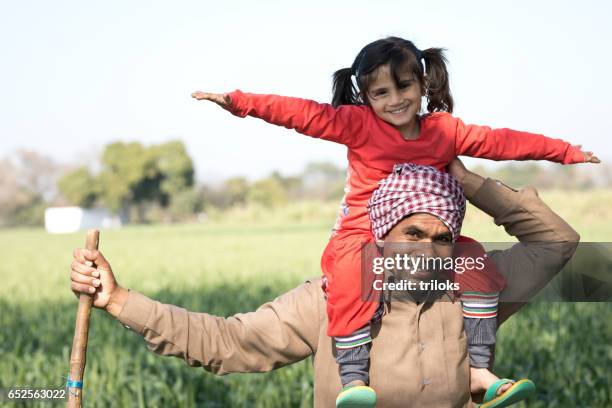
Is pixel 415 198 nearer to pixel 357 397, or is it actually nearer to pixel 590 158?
pixel 357 397

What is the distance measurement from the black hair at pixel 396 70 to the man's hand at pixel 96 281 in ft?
3.19

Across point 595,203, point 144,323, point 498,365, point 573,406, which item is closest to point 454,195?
point 144,323

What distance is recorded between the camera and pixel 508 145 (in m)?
2.85

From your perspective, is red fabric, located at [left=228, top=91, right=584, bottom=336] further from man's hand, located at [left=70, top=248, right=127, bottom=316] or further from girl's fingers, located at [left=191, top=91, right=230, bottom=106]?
man's hand, located at [left=70, top=248, right=127, bottom=316]

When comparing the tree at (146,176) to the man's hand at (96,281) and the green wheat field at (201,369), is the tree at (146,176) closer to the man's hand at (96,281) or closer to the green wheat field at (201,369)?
the green wheat field at (201,369)

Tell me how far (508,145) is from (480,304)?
541mm

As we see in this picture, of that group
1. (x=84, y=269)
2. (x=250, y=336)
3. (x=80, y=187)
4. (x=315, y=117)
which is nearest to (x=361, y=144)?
(x=315, y=117)

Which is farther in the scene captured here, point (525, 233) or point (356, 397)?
point (525, 233)

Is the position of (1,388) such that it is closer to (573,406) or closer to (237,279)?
(573,406)

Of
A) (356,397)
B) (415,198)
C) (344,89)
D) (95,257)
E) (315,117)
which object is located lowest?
(356,397)

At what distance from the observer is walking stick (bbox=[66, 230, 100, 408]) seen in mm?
2568

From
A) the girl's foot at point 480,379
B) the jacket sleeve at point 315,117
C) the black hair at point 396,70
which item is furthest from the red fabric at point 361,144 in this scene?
the girl's foot at point 480,379

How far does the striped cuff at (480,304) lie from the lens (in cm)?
268

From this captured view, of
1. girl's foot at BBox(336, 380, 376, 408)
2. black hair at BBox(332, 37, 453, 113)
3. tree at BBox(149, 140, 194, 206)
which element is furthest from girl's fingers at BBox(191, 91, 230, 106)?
tree at BBox(149, 140, 194, 206)
